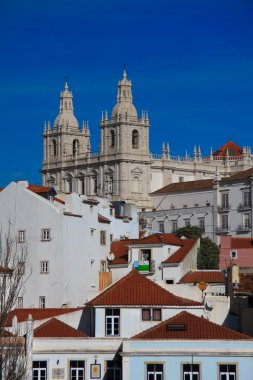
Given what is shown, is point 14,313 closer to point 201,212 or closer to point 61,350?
point 61,350

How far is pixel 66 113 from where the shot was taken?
575 feet

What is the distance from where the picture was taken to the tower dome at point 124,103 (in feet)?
526

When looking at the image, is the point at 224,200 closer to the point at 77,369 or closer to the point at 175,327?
the point at 175,327

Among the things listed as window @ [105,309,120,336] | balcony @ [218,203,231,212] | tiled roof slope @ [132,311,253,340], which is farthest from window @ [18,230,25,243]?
balcony @ [218,203,231,212]

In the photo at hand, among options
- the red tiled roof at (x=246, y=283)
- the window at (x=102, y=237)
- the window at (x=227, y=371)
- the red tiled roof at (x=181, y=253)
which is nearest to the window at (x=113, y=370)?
the window at (x=227, y=371)

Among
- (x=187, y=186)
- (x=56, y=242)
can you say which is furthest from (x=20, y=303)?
(x=187, y=186)

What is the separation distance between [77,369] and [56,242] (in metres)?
23.4

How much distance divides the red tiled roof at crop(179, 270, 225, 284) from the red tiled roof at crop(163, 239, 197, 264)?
1160mm

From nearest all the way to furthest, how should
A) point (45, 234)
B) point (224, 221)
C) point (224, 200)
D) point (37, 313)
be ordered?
1. point (37, 313)
2. point (45, 234)
3. point (224, 221)
4. point (224, 200)

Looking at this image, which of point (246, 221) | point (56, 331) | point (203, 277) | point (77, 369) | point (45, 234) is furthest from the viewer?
point (246, 221)

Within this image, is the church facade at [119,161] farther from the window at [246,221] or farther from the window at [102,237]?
the window at [102,237]

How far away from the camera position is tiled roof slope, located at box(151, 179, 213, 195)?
473 ft

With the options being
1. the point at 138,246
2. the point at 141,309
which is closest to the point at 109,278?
the point at 138,246

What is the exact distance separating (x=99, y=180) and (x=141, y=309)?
Result: 101997 millimetres
